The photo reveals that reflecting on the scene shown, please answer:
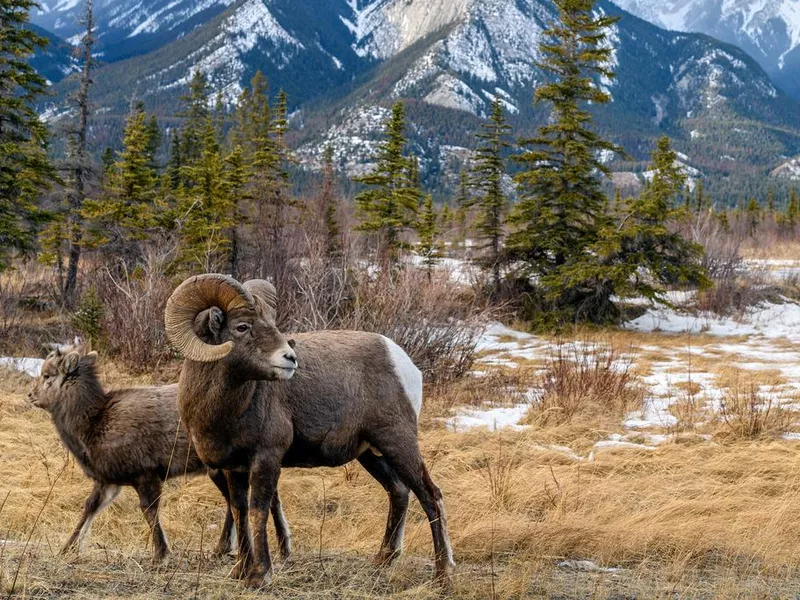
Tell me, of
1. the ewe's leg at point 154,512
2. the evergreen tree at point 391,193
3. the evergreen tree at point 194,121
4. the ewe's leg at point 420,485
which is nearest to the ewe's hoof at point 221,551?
the ewe's leg at point 154,512

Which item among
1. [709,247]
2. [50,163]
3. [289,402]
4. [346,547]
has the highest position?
[50,163]

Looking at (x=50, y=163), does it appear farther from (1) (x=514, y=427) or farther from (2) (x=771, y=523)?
(2) (x=771, y=523)

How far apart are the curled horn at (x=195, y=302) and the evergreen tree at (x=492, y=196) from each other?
16901mm

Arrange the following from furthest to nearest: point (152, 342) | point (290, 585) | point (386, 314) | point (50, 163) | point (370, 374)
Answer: point (50, 163), point (152, 342), point (386, 314), point (370, 374), point (290, 585)

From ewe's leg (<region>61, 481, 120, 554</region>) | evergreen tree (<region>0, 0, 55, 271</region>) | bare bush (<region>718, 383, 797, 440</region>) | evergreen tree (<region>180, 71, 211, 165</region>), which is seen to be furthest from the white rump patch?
evergreen tree (<region>180, 71, 211, 165</region>)

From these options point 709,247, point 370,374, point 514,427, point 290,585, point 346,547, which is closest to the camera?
point 290,585

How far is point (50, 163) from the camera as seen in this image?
18859mm

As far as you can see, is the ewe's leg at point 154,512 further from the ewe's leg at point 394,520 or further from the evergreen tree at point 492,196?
the evergreen tree at point 492,196

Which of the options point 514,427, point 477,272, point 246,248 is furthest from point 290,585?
point 477,272

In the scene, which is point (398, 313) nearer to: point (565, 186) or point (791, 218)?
point (565, 186)

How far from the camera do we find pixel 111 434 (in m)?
4.92

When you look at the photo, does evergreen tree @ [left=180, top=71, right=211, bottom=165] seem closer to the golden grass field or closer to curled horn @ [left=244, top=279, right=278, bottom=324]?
the golden grass field

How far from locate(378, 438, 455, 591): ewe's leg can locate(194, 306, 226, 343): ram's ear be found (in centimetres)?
115

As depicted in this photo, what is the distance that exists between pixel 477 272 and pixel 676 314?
574 centimetres
